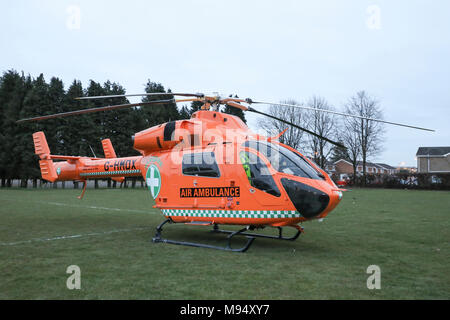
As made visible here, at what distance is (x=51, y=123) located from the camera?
41.5 metres

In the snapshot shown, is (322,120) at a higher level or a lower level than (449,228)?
higher

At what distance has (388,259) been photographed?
691cm

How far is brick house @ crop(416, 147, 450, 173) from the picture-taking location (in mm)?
60812

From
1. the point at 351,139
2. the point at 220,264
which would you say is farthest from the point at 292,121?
the point at 220,264

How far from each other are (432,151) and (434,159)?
5.61 ft

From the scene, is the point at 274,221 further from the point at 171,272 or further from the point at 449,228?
the point at 449,228

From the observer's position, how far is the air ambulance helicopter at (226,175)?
23.2 feet

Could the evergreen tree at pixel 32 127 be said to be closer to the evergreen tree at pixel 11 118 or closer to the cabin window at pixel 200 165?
the evergreen tree at pixel 11 118

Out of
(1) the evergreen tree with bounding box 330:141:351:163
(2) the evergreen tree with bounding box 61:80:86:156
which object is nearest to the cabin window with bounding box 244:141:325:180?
(2) the evergreen tree with bounding box 61:80:86:156

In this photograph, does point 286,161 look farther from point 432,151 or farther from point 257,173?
point 432,151

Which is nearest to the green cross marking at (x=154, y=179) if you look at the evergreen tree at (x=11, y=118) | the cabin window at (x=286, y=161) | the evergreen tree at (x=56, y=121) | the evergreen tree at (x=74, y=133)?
the cabin window at (x=286, y=161)

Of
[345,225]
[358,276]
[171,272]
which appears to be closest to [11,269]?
[171,272]
